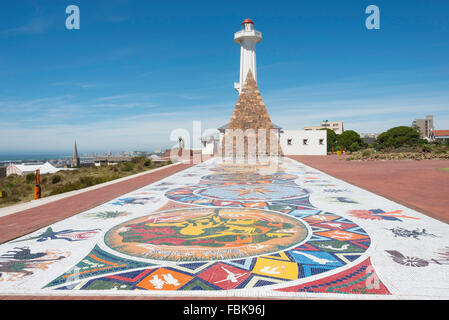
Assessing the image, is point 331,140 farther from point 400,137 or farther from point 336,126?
point 336,126

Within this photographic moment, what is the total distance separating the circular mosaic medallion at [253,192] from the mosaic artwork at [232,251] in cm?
107

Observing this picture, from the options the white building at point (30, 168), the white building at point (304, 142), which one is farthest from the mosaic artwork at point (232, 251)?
the white building at point (30, 168)

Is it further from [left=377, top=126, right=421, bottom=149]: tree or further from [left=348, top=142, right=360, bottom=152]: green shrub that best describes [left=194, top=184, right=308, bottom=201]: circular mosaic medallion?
[left=348, top=142, right=360, bottom=152]: green shrub

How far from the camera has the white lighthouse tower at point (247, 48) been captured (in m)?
27.5

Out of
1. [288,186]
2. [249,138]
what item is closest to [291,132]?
[249,138]

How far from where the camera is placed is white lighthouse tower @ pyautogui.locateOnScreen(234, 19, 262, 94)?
90.1 feet

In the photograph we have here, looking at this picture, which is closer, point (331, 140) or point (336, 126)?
point (331, 140)

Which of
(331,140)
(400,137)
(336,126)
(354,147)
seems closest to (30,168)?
(331,140)

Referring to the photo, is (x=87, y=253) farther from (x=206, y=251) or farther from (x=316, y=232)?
(x=316, y=232)

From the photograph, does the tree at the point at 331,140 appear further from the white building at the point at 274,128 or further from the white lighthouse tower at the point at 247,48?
the white lighthouse tower at the point at 247,48

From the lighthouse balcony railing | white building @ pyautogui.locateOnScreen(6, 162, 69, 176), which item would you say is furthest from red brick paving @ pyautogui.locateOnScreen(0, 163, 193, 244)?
the lighthouse balcony railing

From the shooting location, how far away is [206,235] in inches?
171

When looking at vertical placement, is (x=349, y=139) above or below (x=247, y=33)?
below

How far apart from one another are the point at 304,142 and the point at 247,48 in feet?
38.5
